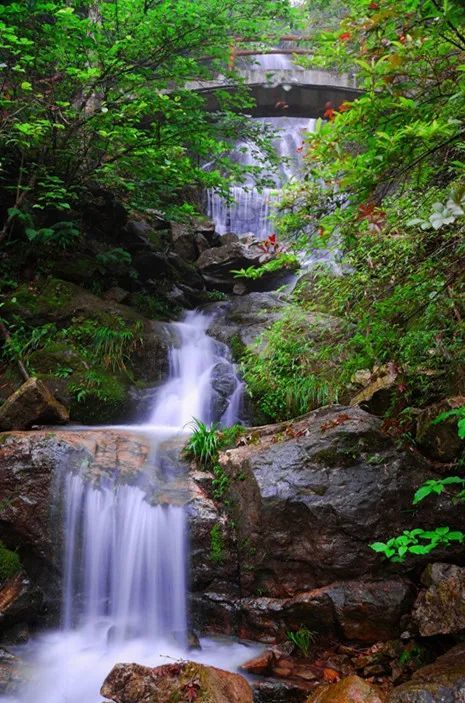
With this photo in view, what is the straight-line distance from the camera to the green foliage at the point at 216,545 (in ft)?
15.6

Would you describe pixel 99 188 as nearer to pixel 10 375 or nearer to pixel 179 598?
pixel 10 375

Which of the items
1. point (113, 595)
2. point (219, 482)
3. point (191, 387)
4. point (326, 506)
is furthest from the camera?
point (191, 387)

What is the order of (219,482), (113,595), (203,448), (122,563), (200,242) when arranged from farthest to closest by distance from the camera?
(200,242) → (203,448) → (219,482) → (122,563) → (113,595)

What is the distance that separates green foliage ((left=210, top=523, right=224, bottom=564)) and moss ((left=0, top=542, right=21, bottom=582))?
185 cm

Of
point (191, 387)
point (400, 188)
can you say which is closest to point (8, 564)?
point (191, 387)

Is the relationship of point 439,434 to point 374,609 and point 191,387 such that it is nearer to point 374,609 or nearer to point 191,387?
point 374,609

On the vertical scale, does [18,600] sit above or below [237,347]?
below

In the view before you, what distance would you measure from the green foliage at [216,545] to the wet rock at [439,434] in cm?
217

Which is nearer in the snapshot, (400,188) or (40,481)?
(400,188)

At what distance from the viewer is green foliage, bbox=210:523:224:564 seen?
474cm

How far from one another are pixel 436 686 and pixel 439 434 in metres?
2.13

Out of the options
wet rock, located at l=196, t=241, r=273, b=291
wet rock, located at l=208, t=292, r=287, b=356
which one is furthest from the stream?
wet rock, located at l=196, t=241, r=273, b=291

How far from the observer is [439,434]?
454cm

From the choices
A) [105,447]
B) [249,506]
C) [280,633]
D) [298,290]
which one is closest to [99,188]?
[298,290]
